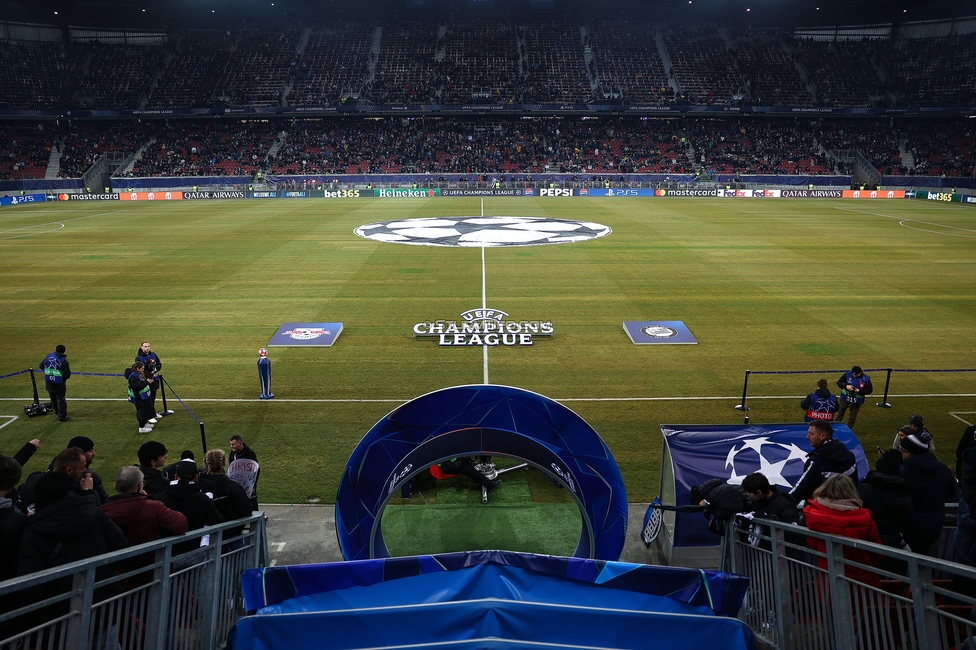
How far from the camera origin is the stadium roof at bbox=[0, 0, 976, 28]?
73938mm

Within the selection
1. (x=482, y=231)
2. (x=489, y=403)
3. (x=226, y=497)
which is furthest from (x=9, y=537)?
(x=482, y=231)

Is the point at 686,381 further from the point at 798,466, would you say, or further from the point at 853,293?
the point at 853,293

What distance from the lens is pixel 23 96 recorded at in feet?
237

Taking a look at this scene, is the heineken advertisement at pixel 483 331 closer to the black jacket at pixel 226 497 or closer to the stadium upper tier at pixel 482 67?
the black jacket at pixel 226 497

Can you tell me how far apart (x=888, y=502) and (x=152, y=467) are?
7.02m

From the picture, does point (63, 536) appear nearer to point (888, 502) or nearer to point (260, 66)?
point (888, 502)

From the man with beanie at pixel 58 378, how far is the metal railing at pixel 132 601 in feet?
28.2

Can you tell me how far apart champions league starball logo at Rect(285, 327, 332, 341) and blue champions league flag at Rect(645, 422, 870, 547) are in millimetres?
11918

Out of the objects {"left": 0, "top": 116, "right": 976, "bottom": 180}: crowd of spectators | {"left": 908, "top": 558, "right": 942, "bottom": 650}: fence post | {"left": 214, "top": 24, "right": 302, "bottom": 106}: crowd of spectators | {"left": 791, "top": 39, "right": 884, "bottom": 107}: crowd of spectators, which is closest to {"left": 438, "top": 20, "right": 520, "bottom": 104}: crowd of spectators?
{"left": 0, "top": 116, "right": 976, "bottom": 180}: crowd of spectators

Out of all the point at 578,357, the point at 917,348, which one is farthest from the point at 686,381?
the point at 917,348

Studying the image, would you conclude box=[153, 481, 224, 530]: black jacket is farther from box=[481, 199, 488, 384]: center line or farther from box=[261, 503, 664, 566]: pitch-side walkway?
box=[481, 199, 488, 384]: center line

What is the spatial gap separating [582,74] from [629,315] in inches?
2685

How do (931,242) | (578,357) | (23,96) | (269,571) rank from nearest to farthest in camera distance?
1. (269,571)
2. (578,357)
3. (931,242)
4. (23,96)

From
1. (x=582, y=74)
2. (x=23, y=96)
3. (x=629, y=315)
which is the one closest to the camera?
(x=629, y=315)
